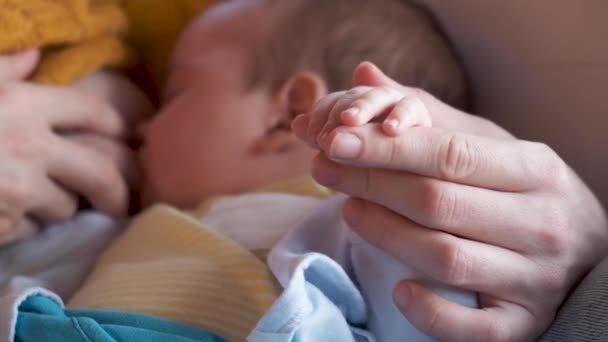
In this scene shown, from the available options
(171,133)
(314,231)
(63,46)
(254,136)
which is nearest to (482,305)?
(314,231)

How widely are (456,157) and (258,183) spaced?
0.41 m

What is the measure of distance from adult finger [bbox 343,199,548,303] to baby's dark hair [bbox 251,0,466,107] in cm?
39

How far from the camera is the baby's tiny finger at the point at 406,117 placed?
0.52 m

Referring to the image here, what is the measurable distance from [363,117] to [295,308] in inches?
6.3

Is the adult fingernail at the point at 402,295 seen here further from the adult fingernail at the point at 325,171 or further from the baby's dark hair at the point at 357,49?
the baby's dark hair at the point at 357,49

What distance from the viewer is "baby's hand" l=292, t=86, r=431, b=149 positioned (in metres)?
0.52

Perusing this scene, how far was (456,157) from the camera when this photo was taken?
0.53 metres

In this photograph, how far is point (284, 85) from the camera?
3.04ft

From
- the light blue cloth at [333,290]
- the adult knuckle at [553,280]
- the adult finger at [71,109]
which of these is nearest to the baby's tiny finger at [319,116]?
the light blue cloth at [333,290]

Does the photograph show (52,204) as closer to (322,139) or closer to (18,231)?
(18,231)

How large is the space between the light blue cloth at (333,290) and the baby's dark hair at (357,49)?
0.29m

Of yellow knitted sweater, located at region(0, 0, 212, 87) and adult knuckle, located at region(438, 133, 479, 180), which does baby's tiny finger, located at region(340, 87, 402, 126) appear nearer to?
adult knuckle, located at region(438, 133, 479, 180)

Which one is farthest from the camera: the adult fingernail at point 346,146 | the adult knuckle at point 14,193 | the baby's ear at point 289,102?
the baby's ear at point 289,102

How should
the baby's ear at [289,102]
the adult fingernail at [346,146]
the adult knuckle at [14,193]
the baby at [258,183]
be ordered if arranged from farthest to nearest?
the baby's ear at [289,102], the adult knuckle at [14,193], the baby at [258,183], the adult fingernail at [346,146]
